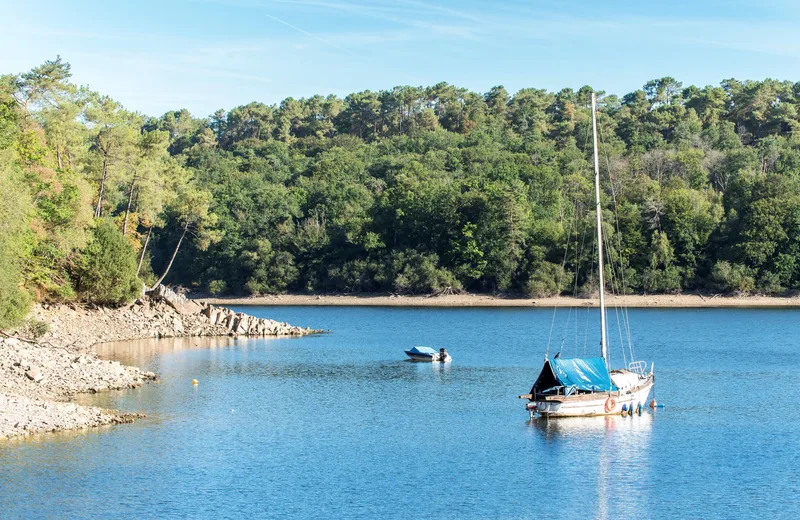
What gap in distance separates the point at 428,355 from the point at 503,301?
56.5 m

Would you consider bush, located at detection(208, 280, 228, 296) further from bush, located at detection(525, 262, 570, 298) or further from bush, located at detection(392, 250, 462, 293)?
bush, located at detection(525, 262, 570, 298)

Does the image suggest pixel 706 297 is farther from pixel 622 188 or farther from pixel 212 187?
pixel 212 187

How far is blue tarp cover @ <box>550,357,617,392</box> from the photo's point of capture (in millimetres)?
40906

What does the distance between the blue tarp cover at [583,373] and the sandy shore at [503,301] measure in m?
63.0

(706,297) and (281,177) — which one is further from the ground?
(281,177)

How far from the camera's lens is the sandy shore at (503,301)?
109 metres

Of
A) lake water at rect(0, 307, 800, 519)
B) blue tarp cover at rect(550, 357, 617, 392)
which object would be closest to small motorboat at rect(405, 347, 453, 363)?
lake water at rect(0, 307, 800, 519)

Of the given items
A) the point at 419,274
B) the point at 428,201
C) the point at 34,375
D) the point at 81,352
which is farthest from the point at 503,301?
the point at 34,375

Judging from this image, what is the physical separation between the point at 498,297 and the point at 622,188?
72.8 ft

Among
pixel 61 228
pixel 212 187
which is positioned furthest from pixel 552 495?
pixel 212 187

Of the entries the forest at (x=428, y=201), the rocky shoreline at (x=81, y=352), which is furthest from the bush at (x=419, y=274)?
the rocky shoreline at (x=81, y=352)

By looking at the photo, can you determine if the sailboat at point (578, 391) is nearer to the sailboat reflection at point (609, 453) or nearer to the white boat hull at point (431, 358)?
the sailboat reflection at point (609, 453)

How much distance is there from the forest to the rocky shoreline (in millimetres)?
2439

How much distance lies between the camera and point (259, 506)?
94.7ft
